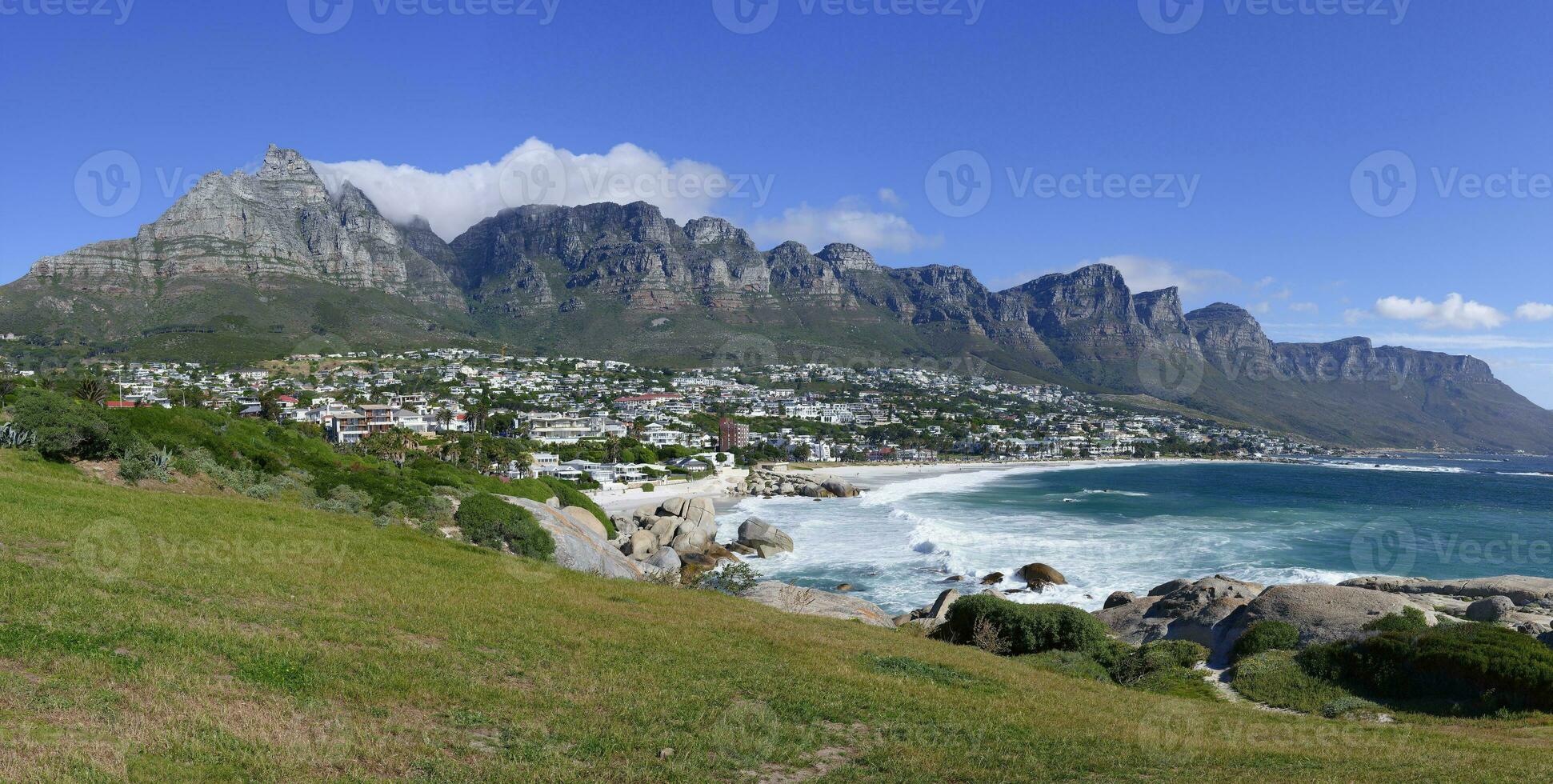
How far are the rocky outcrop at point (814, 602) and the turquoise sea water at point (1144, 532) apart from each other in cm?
917

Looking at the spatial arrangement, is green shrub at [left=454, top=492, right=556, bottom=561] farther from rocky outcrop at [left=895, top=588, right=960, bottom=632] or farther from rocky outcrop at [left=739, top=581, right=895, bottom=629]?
rocky outcrop at [left=895, top=588, right=960, bottom=632]

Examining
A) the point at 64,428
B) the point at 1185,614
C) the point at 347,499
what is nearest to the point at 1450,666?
the point at 1185,614

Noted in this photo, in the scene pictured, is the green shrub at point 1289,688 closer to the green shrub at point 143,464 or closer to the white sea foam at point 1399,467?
the green shrub at point 143,464

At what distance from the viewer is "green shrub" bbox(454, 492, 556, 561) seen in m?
25.0

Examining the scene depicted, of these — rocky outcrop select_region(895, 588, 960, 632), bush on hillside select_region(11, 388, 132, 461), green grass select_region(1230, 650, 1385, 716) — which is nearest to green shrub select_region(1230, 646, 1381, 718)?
green grass select_region(1230, 650, 1385, 716)

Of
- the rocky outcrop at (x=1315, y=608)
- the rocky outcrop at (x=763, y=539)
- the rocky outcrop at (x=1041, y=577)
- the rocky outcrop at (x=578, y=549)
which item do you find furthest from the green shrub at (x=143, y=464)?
the rocky outcrop at (x=1041, y=577)

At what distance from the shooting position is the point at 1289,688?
1581 centimetres

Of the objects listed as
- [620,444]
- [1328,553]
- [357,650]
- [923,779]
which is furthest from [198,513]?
[620,444]

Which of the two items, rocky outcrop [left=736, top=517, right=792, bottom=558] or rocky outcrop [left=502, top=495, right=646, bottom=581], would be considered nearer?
rocky outcrop [left=502, top=495, right=646, bottom=581]

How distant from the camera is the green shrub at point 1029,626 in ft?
61.2

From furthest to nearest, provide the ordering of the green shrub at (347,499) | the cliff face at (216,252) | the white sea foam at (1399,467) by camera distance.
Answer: the cliff face at (216,252) → the white sea foam at (1399,467) → the green shrub at (347,499)

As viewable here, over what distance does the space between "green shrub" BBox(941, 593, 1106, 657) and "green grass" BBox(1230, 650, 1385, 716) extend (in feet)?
10.3

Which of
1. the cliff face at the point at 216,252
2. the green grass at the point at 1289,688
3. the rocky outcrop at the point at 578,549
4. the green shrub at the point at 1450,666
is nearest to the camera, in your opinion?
the green shrub at the point at 1450,666

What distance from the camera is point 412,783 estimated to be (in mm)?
6098
